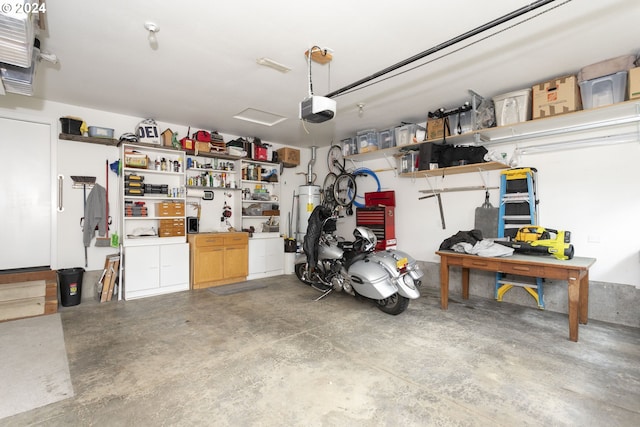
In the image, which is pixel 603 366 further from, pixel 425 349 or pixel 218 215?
pixel 218 215

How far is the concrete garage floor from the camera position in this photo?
1.93 meters

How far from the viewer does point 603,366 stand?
8.25 feet

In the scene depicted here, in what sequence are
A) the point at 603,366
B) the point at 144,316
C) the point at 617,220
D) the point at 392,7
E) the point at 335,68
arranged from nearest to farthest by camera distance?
the point at 392,7
the point at 603,366
the point at 335,68
the point at 617,220
the point at 144,316

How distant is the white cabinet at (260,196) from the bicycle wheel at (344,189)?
127 centimetres

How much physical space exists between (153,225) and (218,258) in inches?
48.1

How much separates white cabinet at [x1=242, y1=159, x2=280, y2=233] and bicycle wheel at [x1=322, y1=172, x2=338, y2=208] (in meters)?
1.02

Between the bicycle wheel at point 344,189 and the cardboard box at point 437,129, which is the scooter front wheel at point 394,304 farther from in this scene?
the bicycle wheel at point 344,189

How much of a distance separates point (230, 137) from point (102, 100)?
224 cm

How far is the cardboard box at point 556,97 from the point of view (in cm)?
332

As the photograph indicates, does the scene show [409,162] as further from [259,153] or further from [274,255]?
[274,255]

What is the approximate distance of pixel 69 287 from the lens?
4148 millimetres

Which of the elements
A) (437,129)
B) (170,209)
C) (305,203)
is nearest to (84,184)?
(170,209)

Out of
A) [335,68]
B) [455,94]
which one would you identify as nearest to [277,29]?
[335,68]

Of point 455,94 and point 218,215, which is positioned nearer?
point 455,94
